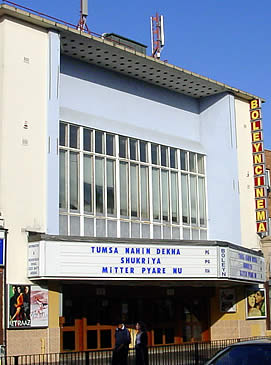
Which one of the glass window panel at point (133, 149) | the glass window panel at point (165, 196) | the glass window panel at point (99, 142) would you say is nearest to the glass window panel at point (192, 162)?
the glass window panel at point (165, 196)

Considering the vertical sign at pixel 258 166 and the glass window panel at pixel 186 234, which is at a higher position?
the vertical sign at pixel 258 166

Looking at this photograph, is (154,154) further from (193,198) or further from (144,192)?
(193,198)

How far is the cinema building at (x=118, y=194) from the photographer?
74.6ft

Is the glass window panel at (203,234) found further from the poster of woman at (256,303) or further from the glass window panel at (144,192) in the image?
the glass window panel at (144,192)

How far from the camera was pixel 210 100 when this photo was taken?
32.6 meters

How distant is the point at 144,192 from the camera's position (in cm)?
2891

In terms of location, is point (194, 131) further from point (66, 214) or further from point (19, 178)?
point (19, 178)

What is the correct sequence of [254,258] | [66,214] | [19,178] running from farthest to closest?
1. [254,258]
2. [66,214]
3. [19,178]

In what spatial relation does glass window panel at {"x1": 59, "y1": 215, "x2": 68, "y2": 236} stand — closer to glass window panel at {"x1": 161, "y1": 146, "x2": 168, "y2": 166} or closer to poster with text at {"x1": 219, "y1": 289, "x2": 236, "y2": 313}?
glass window panel at {"x1": 161, "y1": 146, "x2": 168, "y2": 166}

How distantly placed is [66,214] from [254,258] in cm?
968

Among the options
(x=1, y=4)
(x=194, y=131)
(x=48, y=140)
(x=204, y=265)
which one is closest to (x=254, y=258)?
(x=204, y=265)

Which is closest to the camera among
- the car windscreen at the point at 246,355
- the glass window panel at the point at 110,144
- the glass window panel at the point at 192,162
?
the car windscreen at the point at 246,355

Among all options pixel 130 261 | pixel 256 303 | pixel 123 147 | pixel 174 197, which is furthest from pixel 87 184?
pixel 256 303

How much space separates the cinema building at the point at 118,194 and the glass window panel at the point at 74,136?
115mm
